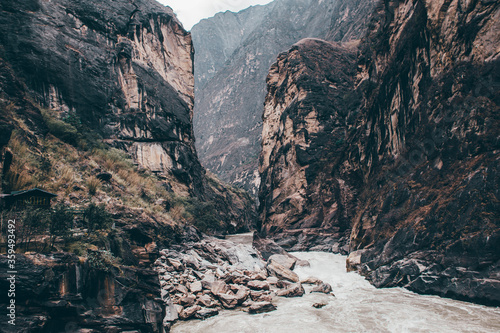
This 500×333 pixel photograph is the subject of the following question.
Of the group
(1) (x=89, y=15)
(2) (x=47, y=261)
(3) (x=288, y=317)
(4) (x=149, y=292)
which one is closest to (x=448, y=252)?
(3) (x=288, y=317)

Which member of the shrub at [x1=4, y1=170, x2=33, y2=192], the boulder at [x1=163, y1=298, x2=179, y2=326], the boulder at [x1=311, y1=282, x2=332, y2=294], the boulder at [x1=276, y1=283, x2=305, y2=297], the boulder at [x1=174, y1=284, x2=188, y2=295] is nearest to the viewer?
the shrub at [x1=4, y1=170, x2=33, y2=192]

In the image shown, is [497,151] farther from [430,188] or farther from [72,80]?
[72,80]

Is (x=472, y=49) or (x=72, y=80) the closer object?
(x=472, y=49)

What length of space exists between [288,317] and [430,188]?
41.6 feet

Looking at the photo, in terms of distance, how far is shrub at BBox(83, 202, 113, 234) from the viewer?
1398 cm

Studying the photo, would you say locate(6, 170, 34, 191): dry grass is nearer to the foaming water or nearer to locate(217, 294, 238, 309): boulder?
the foaming water

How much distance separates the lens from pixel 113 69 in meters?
36.3

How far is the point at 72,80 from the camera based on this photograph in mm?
31484

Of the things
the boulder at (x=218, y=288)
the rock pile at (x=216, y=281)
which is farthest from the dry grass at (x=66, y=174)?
the boulder at (x=218, y=288)

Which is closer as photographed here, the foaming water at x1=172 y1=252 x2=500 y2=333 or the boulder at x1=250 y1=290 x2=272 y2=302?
the foaming water at x1=172 y1=252 x2=500 y2=333

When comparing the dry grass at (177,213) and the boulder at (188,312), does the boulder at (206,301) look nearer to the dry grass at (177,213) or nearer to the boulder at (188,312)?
the boulder at (188,312)

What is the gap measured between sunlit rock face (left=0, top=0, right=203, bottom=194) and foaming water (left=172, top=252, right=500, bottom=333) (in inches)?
1006

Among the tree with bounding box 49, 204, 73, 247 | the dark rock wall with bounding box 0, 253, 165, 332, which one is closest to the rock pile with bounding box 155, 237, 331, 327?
the dark rock wall with bounding box 0, 253, 165, 332

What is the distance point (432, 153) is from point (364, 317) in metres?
12.2
